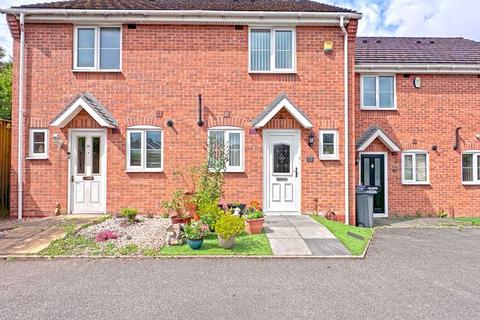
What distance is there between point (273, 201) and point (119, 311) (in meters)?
6.55

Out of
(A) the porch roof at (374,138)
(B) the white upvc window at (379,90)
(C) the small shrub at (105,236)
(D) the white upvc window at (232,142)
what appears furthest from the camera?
(B) the white upvc window at (379,90)

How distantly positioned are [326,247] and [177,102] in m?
6.37

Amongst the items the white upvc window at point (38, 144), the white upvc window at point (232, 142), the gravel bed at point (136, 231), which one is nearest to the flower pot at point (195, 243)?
the gravel bed at point (136, 231)

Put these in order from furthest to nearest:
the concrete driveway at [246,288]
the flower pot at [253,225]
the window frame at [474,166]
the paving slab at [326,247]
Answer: the window frame at [474,166]
the flower pot at [253,225]
the paving slab at [326,247]
the concrete driveway at [246,288]

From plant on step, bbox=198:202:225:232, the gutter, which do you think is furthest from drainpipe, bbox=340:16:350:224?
plant on step, bbox=198:202:225:232

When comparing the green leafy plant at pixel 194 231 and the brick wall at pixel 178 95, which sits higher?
the brick wall at pixel 178 95

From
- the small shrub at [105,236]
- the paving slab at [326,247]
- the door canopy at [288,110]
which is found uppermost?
the door canopy at [288,110]

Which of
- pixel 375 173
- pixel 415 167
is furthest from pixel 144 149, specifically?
pixel 415 167

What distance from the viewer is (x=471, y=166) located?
12.1 meters

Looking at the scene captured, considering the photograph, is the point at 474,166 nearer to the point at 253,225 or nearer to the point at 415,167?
the point at 415,167

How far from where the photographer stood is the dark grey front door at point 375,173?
12.0 m

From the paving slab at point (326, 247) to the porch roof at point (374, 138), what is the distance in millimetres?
5554

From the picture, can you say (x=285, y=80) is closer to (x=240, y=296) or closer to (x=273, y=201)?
(x=273, y=201)

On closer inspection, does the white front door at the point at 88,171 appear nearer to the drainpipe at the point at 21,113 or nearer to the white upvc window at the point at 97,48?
the drainpipe at the point at 21,113
